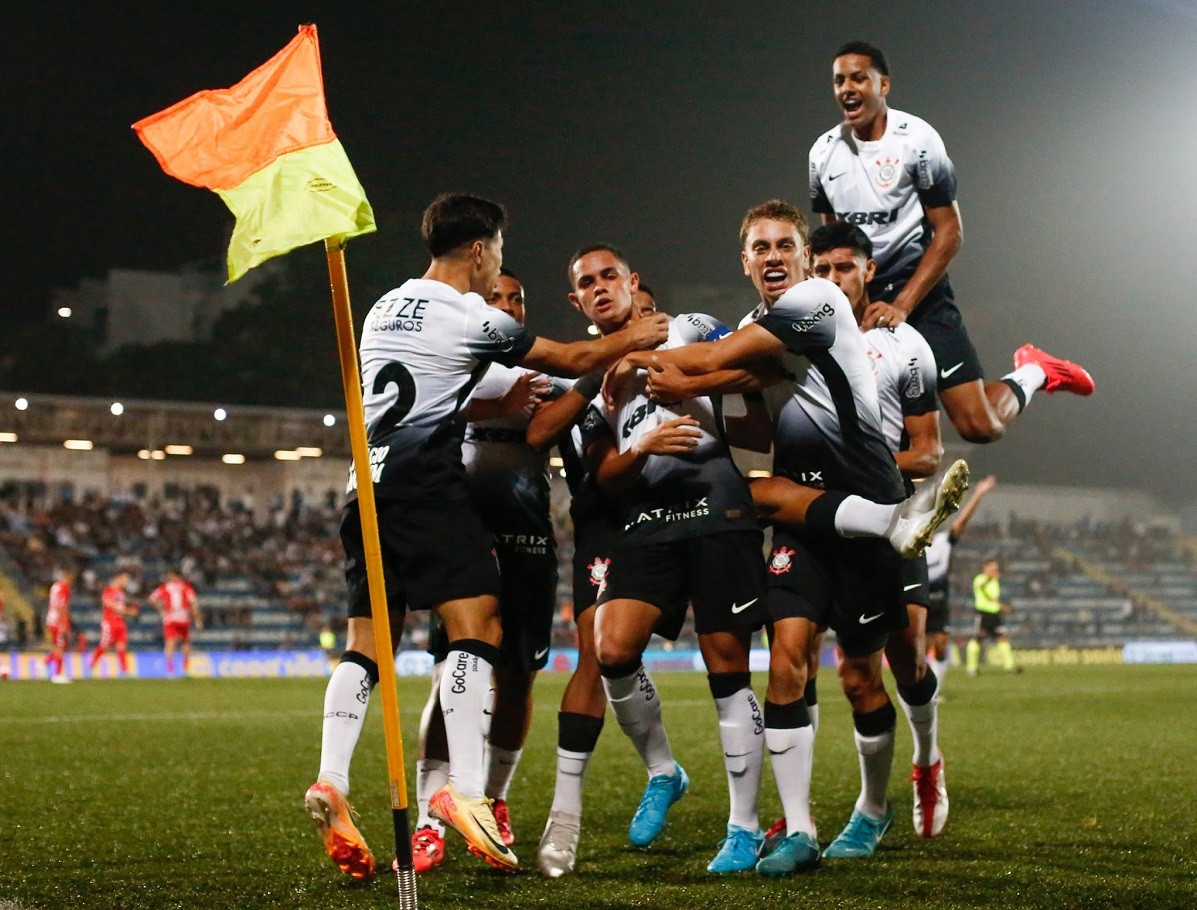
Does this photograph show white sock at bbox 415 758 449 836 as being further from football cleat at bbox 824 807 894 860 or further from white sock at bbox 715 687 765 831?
football cleat at bbox 824 807 894 860

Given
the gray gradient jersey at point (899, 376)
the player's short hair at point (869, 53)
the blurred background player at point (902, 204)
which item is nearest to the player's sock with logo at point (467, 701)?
the gray gradient jersey at point (899, 376)

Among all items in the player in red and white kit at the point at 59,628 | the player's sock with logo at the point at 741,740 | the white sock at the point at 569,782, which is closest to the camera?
the player's sock with logo at the point at 741,740

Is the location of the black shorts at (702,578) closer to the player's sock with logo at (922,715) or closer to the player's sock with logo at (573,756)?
the player's sock with logo at (573,756)

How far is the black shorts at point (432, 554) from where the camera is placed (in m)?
5.22

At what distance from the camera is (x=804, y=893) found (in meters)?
4.75

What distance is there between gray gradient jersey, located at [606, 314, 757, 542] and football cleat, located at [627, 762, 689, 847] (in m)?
1.18

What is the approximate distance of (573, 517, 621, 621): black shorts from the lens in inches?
241

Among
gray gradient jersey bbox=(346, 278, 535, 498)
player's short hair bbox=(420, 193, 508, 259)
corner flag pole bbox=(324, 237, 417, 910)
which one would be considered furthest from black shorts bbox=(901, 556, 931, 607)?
corner flag pole bbox=(324, 237, 417, 910)

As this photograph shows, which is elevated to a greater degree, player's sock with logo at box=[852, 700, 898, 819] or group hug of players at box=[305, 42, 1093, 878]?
group hug of players at box=[305, 42, 1093, 878]

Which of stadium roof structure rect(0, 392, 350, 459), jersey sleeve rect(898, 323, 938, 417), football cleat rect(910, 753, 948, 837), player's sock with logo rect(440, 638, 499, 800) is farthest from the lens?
stadium roof structure rect(0, 392, 350, 459)

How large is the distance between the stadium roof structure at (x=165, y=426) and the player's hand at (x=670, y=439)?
3462cm

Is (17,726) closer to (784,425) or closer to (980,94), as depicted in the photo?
(784,425)

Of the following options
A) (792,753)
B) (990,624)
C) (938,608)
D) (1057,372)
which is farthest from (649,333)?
(990,624)

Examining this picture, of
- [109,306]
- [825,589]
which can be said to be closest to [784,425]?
[825,589]
